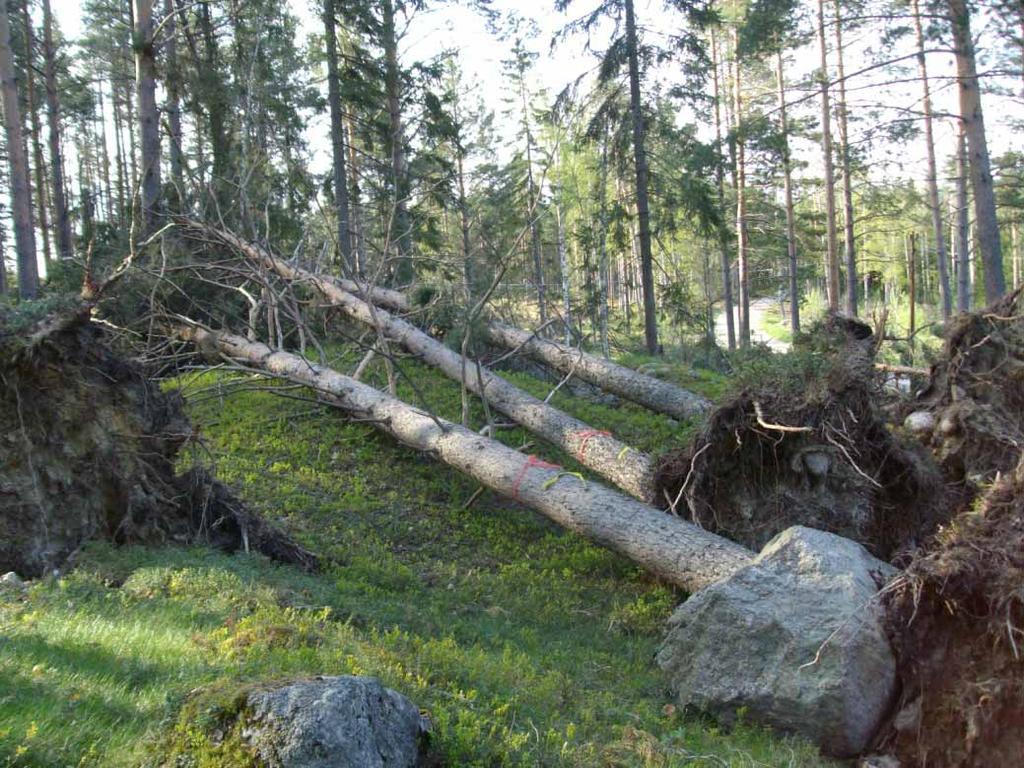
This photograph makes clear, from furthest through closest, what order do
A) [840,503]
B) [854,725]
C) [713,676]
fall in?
[840,503]
[713,676]
[854,725]

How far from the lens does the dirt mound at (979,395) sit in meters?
7.46

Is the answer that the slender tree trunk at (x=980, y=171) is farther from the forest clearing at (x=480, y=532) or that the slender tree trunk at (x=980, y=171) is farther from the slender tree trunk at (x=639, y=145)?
the slender tree trunk at (x=639, y=145)

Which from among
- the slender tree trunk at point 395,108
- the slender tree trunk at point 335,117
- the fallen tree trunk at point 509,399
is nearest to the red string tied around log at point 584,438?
the fallen tree trunk at point 509,399

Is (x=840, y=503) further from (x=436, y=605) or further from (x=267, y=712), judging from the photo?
(x=267, y=712)

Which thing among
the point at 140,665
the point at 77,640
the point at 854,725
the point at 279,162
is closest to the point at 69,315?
the point at 77,640

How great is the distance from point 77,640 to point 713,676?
12.3ft

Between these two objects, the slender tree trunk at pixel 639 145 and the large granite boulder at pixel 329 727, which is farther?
the slender tree trunk at pixel 639 145

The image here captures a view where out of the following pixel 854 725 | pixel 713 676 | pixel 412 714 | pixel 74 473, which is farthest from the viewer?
pixel 74 473

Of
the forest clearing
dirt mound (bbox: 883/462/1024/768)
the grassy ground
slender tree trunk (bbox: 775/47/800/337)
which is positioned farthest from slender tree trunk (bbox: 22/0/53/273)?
slender tree trunk (bbox: 775/47/800/337)

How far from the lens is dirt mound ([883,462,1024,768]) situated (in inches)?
167

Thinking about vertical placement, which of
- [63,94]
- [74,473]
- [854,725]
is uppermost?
[63,94]

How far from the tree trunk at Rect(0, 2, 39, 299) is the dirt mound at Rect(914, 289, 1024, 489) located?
14.5 metres

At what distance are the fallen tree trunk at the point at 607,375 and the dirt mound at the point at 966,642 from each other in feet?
16.1

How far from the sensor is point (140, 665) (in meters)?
3.60
